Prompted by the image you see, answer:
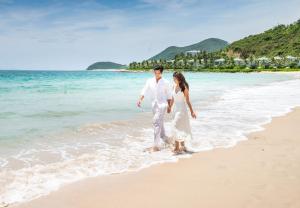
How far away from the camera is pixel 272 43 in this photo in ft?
529

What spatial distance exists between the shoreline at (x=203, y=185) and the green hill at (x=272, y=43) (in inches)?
5388

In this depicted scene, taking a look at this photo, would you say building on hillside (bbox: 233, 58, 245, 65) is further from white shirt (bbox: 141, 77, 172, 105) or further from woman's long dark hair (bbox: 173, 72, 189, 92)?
woman's long dark hair (bbox: 173, 72, 189, 92)

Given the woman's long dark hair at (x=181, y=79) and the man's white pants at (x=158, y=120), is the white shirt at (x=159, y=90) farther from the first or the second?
the woman's long dark hair at (x=181, y=79)

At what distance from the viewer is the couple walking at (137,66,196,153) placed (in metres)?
7.44

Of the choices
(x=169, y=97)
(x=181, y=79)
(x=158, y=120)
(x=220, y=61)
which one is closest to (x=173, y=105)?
(x=169, y=97)

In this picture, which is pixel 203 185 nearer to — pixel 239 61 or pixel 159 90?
pixel 159 90

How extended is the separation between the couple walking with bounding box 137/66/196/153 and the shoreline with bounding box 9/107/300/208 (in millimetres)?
561

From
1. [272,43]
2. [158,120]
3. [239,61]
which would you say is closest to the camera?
[158,120]

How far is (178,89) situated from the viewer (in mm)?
7461

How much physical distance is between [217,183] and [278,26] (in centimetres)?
19137

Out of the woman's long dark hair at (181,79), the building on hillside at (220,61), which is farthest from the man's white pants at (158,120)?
the building on hillside at (220,61)

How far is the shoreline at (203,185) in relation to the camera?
463cm

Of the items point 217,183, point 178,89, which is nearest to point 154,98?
point 178,89

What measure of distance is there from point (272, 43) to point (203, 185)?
168m
